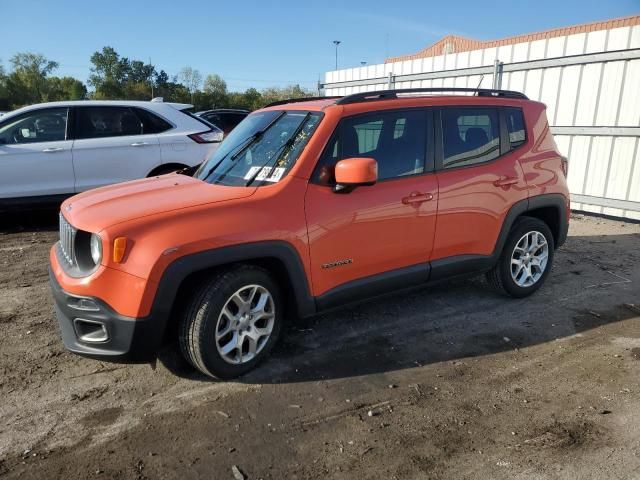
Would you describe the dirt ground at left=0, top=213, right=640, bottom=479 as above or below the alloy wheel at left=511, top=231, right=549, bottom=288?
below

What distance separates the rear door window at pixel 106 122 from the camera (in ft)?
22.7

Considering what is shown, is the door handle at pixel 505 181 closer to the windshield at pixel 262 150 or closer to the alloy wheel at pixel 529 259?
the alloy wheel at pixel 529 259

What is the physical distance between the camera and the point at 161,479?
239cm

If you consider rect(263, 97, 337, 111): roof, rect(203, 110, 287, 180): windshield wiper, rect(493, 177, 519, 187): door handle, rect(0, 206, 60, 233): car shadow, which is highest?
rect(263, 97, 337, 111): roof

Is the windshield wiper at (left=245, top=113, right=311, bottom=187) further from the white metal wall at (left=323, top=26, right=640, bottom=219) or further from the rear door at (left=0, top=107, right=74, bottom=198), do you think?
the white metal wall at (left=323, top=26, right=640, bottom=219)

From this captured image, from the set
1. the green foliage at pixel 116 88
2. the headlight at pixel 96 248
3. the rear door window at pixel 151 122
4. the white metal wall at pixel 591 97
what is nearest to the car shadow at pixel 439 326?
the headlight at pixel 96 248

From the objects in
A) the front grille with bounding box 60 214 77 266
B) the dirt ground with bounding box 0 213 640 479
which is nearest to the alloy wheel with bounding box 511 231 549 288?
the dirt ground with bounding box 0 213 640 479

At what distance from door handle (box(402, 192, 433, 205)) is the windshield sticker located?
96 centimetres

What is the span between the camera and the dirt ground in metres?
2.51

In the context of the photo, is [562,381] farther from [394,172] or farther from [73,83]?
[73,83]

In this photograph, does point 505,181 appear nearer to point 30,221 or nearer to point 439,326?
point 439,326

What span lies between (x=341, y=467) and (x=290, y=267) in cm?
125

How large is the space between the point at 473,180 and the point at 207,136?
463 cm

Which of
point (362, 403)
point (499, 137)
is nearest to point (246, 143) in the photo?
point (362, 403)
